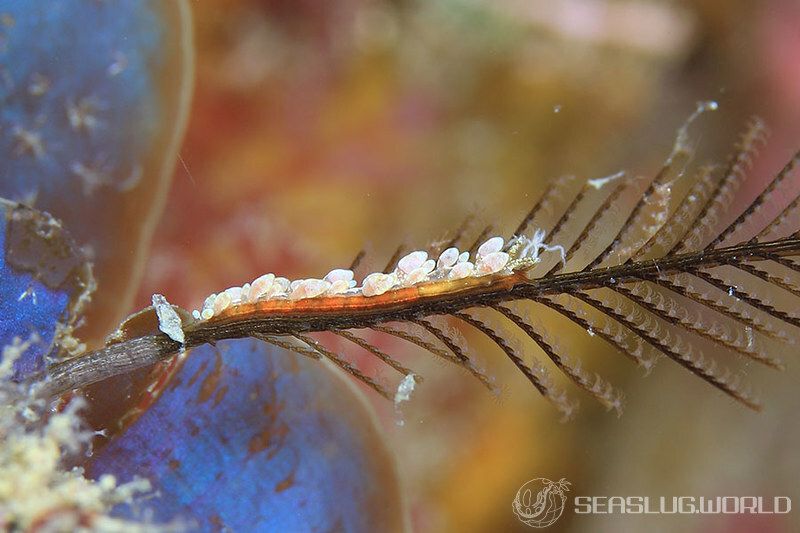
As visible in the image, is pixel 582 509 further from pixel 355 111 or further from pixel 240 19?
pixel 240 19

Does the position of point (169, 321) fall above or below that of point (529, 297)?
above

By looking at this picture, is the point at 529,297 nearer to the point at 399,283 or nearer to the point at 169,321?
the point at 399,283

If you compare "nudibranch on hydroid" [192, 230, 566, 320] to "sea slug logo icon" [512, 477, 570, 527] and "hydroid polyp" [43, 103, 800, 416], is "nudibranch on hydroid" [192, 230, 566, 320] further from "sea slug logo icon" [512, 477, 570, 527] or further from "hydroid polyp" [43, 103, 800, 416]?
"sea slug logo icon" [512, 477, 570, 527]

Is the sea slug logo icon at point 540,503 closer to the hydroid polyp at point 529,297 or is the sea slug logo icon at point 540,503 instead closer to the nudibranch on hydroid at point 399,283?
the hydroid polyp at point 529,297

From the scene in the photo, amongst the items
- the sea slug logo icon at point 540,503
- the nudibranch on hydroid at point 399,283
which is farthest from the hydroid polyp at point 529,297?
the sea slug logo icon at point 540,503

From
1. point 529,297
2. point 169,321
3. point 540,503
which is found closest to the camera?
point 529,297

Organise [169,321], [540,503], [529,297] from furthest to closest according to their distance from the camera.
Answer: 1. [540,503]
2. [169,321]
3. [529,297]

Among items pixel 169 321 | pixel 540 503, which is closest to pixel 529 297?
pixel 169 321
